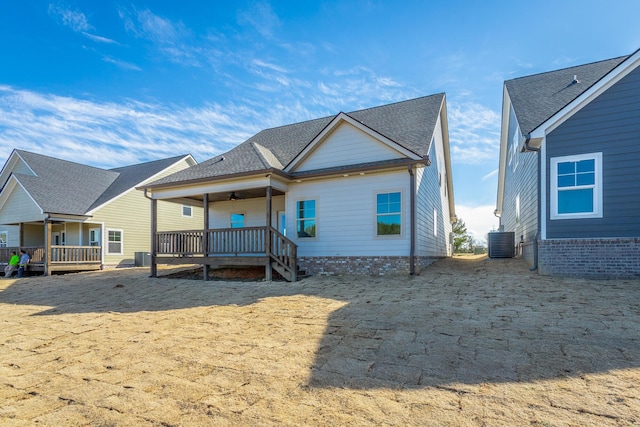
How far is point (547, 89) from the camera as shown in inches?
529

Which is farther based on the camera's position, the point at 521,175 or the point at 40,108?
the point at 40,108

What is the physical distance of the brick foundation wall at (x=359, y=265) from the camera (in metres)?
11.0

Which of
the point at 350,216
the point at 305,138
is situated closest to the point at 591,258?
the point at 350,216

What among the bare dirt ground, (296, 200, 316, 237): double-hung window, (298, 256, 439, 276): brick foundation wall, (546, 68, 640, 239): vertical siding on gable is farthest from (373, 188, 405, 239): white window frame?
(546, 68, 640, 239): vertical siding on gable

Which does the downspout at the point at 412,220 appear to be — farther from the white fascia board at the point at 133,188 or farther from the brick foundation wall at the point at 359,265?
the white fascia board at the point at 133,188

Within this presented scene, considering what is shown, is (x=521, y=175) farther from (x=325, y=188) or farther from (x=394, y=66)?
(x=325, y=188)

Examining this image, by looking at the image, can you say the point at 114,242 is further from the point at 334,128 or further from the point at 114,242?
the point at 334,128

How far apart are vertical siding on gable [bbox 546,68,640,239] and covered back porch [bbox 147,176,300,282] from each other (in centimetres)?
774

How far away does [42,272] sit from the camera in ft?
61.6

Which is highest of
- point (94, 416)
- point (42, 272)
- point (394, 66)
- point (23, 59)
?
point (23, 59)

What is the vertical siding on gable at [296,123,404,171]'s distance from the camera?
1163 centimetres

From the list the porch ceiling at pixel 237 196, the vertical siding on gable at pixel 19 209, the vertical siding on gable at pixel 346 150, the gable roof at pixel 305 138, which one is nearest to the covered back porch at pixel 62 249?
the vertical siding on gable at pixel 19 209

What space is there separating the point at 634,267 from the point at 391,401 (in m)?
8.59

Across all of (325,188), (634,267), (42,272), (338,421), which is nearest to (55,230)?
(42,272)
